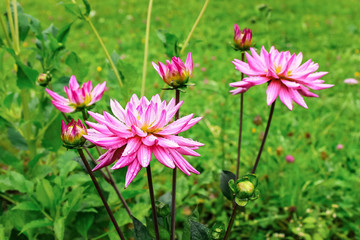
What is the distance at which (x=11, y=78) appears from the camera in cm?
291

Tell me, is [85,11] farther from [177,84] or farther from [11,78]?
[11,78]

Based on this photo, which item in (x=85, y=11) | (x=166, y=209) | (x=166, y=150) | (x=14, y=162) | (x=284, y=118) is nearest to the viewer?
(x=166, y=150)

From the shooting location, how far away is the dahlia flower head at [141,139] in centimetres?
67

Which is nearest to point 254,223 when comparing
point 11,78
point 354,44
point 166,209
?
point 166,209

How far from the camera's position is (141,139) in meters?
0.69

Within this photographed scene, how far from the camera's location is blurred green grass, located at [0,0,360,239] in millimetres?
1601

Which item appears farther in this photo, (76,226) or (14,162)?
(14,162)

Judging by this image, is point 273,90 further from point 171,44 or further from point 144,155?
point 171,44

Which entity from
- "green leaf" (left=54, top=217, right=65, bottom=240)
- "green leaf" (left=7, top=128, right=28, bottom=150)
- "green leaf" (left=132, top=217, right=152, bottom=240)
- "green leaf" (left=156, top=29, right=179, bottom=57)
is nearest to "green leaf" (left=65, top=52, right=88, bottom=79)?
"green leaf" (left=156, top=29, right=179, bottom=57)

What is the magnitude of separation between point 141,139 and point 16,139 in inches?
40.8

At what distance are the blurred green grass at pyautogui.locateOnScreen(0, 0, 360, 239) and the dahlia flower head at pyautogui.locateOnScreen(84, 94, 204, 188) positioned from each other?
1.23 ft

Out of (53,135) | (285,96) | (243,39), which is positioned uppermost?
(243,39)

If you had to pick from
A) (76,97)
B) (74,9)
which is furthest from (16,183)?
(74,9)

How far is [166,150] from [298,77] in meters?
0.37
